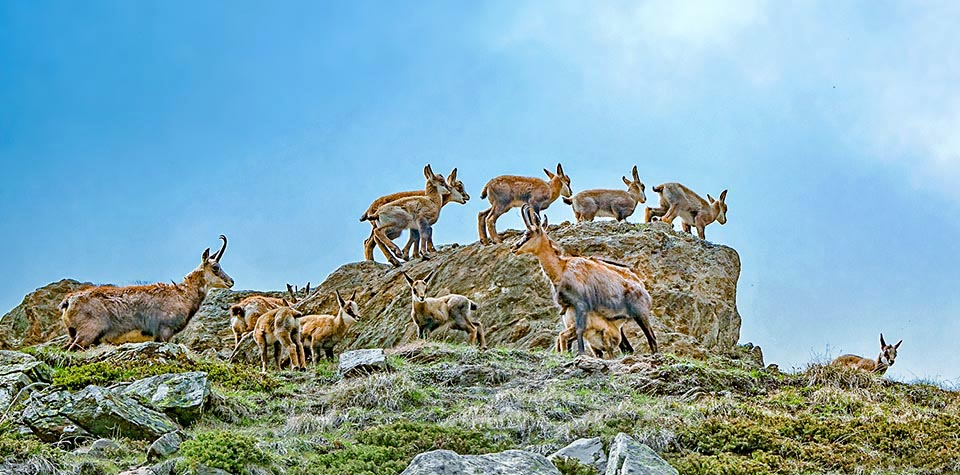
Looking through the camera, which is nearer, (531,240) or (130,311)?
(531,240)

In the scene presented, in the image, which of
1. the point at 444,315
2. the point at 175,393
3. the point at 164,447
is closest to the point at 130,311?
the point at 444,315

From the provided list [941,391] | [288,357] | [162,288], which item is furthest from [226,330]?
[941,391]

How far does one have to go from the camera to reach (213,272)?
1942 cm

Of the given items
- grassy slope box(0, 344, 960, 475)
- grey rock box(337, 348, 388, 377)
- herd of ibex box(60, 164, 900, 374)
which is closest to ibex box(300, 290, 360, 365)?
herd of ibex box(60, 164, 900, 374)

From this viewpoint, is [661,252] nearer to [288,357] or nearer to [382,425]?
[288,357]

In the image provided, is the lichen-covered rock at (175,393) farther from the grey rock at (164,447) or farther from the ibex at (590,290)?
the ibex at (590,290)

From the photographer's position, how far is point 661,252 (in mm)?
19906

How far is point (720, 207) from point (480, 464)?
15863 millimetres

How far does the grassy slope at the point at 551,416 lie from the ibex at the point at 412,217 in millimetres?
6434

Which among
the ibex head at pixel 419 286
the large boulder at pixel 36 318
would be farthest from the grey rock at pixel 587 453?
the large boulder at pixel 36 318

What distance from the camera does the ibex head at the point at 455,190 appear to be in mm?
22125

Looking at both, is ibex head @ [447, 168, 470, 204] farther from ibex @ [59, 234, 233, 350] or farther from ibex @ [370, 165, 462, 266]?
ibex @ [59, 234, 233, 350]

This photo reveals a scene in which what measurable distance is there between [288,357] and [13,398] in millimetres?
5599

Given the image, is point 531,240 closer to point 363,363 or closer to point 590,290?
point 590,290
